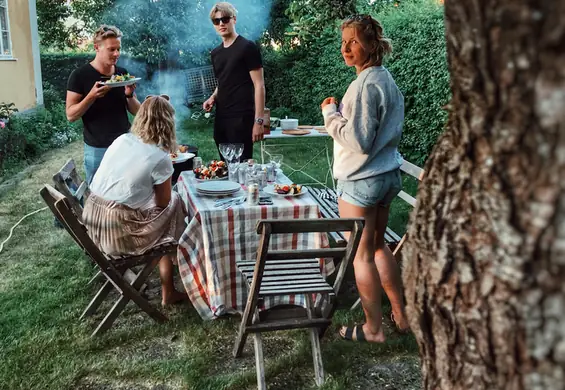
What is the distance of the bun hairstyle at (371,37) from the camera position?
2.98m

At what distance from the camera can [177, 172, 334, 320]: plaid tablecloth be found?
11.3ft

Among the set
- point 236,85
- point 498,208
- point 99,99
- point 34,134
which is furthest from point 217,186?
point 34,134

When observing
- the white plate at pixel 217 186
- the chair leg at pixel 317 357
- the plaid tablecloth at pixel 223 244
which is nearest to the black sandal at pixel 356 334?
the chair leg at pixel 317 357

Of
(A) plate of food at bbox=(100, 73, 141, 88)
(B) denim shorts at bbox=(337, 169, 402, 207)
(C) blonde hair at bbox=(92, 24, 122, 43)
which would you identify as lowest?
(B) denim shorts at bbox=(337, 169, 402, 207)

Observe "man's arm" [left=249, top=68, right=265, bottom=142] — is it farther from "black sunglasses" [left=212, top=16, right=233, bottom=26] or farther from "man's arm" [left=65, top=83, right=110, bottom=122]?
"man's arm" [left=65, top=83, right=110, bottom=122]

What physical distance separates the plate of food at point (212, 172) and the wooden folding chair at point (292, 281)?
42.1 inches

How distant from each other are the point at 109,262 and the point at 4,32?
1076cm

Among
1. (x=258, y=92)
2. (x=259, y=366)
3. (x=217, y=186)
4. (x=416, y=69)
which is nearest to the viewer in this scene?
(x=259, y=366)

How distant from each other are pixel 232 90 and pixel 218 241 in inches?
85.5

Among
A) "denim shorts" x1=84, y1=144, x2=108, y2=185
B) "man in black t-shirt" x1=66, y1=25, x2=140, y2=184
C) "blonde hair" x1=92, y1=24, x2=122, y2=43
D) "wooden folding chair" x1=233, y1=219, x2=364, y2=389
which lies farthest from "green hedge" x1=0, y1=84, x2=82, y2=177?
"wooden folding chair" x1=233, y1=219, x2=364, y2=389

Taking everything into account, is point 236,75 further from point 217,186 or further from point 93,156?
point 217,186

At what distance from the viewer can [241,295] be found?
12.1 feet

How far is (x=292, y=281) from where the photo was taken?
3098mm

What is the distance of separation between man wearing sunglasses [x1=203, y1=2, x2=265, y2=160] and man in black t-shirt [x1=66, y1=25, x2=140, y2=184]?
35.0 inches
